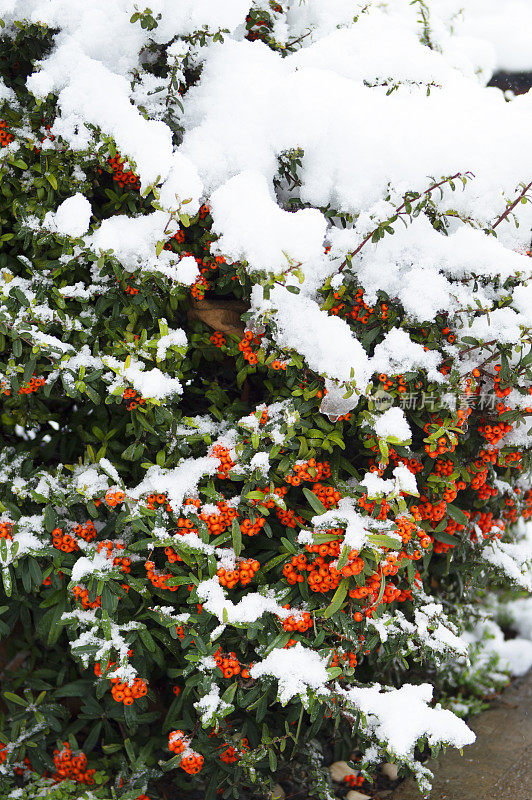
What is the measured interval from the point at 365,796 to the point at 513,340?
1750 mm

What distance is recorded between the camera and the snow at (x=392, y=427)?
1.90 meters

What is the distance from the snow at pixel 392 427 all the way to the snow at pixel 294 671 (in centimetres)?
65

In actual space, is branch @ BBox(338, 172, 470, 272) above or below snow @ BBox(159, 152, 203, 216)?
below

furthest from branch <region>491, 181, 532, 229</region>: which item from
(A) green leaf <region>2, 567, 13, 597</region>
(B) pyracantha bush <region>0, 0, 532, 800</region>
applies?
(A) green leaf <region>2, 567, 13, 597</region>

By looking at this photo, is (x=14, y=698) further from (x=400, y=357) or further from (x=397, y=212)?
(x=397, y=212)

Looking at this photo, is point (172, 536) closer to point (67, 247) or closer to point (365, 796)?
point (67, 247)

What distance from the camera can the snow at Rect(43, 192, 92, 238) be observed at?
2008 millimetres

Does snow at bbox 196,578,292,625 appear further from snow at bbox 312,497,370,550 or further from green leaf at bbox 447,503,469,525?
green leaf at bbox 447,503,469,525

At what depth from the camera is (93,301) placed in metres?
2.16

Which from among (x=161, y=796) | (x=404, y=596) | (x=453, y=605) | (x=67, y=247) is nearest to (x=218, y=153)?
(x=67, y=247)

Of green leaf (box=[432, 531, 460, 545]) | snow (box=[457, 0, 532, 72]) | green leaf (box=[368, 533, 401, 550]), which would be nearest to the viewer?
green leaf (box=[368, 533, 401, 550])

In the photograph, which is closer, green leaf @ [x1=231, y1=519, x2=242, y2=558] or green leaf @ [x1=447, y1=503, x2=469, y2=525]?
green leaf @ [x1=231, y1=519, x2=242, y2=558]

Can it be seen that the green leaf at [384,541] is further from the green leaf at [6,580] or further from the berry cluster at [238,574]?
the green leaf at [6,580]

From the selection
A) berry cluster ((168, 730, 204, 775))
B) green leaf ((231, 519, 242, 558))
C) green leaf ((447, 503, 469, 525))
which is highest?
green leaf ((231, 519, 242, 558))
